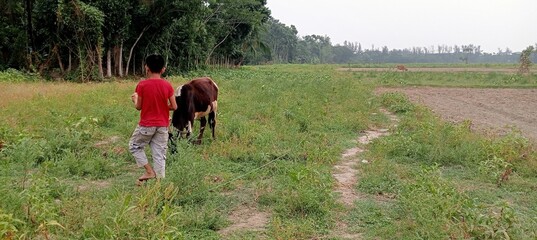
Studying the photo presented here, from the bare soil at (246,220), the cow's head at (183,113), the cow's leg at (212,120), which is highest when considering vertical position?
the cow's head at (183,113)

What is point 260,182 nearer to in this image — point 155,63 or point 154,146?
point 154,146

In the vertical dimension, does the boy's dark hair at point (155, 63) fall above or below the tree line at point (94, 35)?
below

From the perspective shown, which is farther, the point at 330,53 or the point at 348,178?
the point at 330,53

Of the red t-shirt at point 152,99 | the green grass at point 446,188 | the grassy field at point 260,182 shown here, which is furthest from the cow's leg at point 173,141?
the green grass at point 446,188

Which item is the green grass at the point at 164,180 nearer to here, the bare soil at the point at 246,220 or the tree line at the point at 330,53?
the bare soil at the point at 246,220

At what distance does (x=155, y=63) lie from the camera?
523cm

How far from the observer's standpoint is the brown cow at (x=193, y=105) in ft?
23.9

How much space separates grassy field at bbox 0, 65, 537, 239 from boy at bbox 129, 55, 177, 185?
27 cm

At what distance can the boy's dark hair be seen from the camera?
17.1 ft

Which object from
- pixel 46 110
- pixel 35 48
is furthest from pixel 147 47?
pixel 46 110

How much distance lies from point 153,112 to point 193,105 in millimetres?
2378

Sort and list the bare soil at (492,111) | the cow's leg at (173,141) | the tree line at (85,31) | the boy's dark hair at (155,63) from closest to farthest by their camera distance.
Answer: the boy's dark hair at (155,63)
the cow's leg at (173,141)
the bare soil at (492,111)
the tree line at (85,31)

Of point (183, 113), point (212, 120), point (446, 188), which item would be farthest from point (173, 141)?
point (446, 188)

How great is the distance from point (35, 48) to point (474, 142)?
22.9 meters
